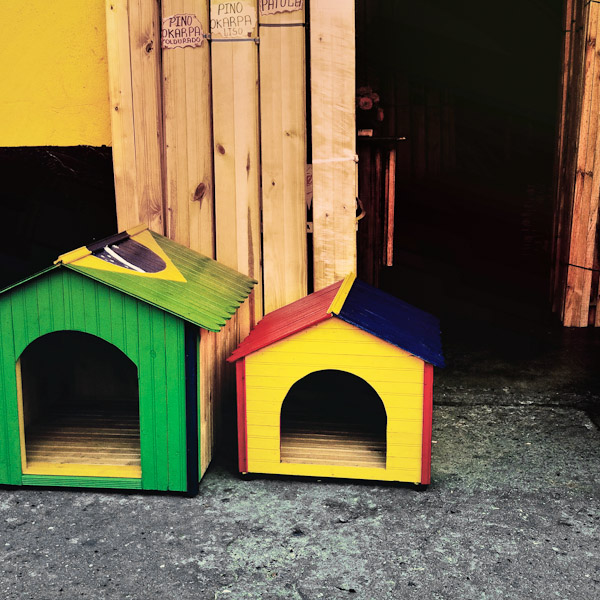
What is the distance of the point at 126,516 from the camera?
330 centimetres

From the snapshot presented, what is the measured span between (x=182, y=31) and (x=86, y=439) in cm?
239

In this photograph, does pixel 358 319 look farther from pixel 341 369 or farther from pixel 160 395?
pixel 160 395

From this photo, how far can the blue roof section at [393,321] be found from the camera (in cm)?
345

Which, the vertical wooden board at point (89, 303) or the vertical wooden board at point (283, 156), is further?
the vertical wooden board at point (283, 156)

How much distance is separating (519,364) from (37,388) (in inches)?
137

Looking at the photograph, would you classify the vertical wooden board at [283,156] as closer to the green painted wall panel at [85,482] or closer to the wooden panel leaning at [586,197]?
the green painted wall panel at [85,482]

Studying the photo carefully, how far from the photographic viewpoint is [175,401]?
11.3 feet

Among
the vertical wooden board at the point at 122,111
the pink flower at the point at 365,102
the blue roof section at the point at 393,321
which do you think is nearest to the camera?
the blue roof section at the point at 393,321

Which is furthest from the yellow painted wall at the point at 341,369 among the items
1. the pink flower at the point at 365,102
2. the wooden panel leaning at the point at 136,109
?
the pink flower at the point at 365,102

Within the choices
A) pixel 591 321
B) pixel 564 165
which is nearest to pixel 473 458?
pixel 591 321

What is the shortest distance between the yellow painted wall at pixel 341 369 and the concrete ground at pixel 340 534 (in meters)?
0.09

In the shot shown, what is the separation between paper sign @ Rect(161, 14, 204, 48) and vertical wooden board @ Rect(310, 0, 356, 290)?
0.67 m

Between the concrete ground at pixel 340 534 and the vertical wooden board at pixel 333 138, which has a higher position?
the vertical wooden board at pixel 333 138

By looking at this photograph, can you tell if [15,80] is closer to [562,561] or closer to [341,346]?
[341,346]
